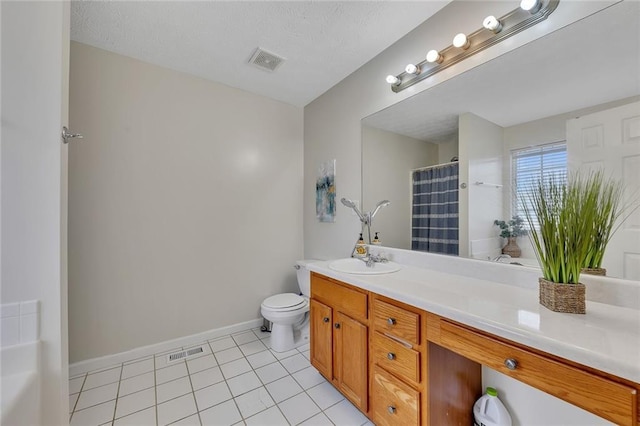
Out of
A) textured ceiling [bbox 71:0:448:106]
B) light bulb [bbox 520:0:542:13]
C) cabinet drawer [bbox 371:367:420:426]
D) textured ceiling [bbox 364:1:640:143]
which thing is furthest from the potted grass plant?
textured ceiling [bbox 71:0:448:106]

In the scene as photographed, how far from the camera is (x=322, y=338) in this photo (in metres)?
1.64

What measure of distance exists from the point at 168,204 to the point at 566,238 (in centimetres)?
253

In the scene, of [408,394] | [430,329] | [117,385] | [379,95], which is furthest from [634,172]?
[117,385]

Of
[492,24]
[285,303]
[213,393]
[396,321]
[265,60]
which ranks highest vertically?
[265,60]

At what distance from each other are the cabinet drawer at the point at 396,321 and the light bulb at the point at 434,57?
144 cm

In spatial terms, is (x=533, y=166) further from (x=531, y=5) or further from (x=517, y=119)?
(x=531, y=5)

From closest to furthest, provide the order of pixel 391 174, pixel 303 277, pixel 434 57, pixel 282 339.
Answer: pixel 434 57
pixel 391 174
pixel 282 339
pixel 303 277

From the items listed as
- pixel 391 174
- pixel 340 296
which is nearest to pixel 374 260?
pixel 340 296

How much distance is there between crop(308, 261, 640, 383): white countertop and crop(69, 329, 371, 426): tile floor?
2.85 feet

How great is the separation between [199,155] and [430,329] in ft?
7.31

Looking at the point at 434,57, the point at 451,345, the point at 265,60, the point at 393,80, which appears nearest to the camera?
the point at 451,345

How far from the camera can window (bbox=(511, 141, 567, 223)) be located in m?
1.07

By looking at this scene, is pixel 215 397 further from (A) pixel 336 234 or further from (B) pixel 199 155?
(B) pixel 199 155

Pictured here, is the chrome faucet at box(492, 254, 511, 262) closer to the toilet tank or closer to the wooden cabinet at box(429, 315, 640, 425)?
the wooden cabinet at box(429, 315, 640, 425)
